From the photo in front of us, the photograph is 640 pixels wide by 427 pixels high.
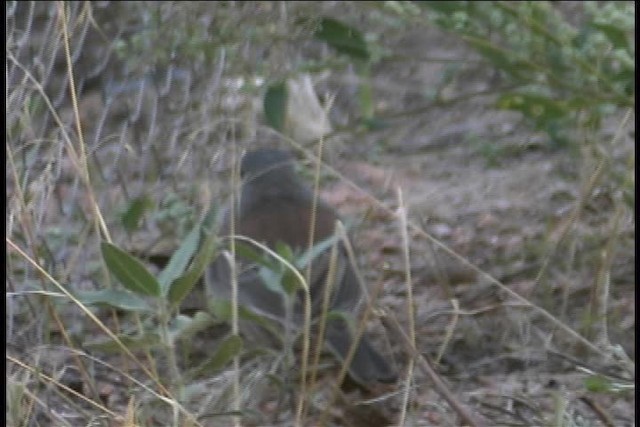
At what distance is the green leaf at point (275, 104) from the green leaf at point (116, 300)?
126 cm

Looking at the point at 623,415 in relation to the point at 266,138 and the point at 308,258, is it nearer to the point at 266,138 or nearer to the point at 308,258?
the point at 308,258

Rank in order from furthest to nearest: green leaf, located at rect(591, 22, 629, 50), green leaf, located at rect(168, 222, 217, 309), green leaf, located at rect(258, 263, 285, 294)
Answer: green leaf, located at rect(591, 22, 629, 50), green leaf, located at rect(258, 263, 285, 294), green leaf, located at rect(168, 222, 217, 309)

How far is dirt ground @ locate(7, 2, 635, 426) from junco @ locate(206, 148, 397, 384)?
9cm

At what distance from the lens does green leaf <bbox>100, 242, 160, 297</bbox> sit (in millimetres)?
2910

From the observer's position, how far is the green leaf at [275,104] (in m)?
4.17

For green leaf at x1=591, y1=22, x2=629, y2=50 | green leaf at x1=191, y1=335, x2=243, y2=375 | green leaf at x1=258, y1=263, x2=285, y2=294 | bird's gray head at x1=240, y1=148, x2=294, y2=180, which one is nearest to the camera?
green leaf at x1=191, y1=335, x2=243, y2=375

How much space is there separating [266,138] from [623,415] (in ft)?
6.62

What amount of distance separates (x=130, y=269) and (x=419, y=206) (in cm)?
228

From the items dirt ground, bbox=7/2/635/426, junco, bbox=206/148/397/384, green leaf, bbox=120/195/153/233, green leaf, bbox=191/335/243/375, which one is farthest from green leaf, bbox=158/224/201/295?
junco, bbox=206/148/397/384

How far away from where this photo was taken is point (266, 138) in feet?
16.7

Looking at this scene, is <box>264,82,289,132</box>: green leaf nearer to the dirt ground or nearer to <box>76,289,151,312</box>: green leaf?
the dirt ground

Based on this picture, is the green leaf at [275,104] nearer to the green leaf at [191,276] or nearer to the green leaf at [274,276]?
the green leaf at [274,276]

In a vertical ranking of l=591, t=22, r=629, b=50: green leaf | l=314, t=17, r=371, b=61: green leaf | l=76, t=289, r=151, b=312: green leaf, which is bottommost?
l=76, t=289, r=151, b=312: green leaf

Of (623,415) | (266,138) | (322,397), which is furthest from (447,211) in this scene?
(623,415)
